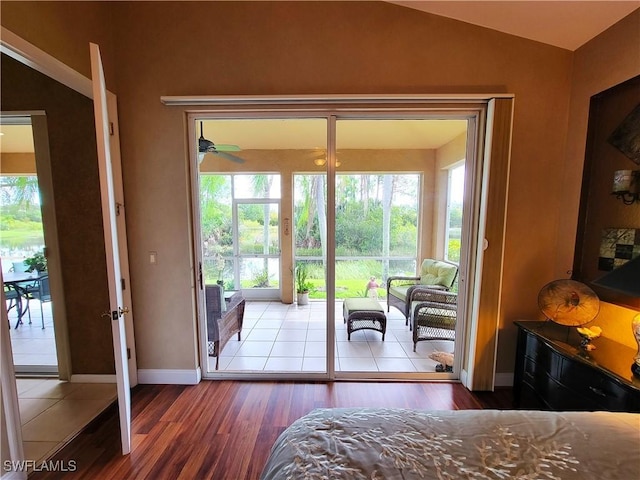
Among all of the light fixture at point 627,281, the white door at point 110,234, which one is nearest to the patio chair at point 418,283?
the light fixture at point 627,281

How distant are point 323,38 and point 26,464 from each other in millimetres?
3511

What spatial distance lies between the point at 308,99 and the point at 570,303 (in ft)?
7.90

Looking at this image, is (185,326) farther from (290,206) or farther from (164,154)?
(290,206)

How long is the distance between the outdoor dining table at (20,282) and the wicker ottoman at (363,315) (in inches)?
141

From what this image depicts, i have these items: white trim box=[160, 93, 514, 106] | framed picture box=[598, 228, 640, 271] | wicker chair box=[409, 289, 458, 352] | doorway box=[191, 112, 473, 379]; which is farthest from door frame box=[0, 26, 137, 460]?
framed picture box=[598, 228, 640, 271]

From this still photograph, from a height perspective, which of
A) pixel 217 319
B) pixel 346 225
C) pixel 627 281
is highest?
pixel 346 225

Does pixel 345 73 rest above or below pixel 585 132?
above

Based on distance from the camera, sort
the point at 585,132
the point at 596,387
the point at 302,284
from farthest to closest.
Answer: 1. the point at 302,284
2. the point at 585,132
3. the point at 596,387

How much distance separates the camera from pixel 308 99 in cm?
214

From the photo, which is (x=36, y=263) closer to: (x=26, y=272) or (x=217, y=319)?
(x=26, y=272)

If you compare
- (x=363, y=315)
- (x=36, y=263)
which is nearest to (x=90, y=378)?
(x=36, y=263)

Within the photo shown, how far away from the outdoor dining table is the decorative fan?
4.97 metres

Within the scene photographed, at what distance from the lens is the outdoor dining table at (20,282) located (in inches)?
114

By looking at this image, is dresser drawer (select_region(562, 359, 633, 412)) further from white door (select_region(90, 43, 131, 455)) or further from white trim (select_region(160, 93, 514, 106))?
white door (select_region(90, 43, 131, 455))
